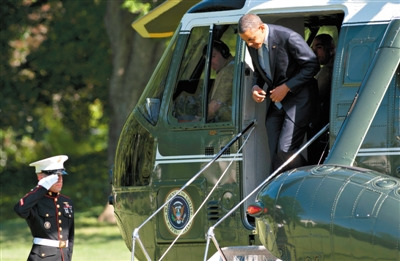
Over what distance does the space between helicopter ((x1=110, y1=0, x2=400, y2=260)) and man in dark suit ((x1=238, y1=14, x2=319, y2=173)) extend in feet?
0.65

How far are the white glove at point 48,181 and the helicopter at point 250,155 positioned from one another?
0.74 metres

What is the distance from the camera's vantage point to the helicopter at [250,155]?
8.12 metres

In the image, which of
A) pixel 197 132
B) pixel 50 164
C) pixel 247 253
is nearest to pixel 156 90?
pixel 197 132

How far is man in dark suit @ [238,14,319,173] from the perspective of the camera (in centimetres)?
975

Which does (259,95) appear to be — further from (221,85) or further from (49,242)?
(49,242)

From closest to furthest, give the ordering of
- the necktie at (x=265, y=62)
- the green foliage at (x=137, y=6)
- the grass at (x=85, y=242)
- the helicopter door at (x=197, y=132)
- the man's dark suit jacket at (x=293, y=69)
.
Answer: the man's dark suit jacket at (x=293, y=69) < the necktie at (x=265, y=62) < the helicopter door at (x=197, y=132) < the grass at (x=85, y=242) < the green foliage at (x=137, y=6)

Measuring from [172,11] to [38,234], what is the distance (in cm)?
319

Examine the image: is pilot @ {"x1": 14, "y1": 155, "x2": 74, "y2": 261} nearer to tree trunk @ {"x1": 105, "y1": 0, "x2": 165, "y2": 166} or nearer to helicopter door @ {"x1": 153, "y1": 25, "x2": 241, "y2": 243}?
helicopter door @ {"x1": 153, "y1": 25, "x2": 241, "y2": 243}

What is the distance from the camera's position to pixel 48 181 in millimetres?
10781

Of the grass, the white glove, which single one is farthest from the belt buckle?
the grass

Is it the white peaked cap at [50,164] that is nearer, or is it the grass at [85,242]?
the white peaked cap at [50,164]

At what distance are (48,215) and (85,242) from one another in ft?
30.4

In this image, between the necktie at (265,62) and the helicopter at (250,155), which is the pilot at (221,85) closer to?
the helicopter at (250,155)

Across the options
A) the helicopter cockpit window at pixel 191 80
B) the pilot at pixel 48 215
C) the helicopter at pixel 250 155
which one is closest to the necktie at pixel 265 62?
the helicopter at pixel 250 155
